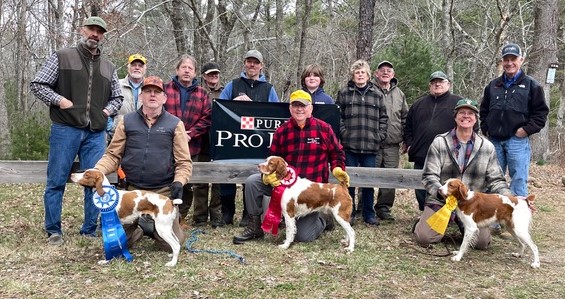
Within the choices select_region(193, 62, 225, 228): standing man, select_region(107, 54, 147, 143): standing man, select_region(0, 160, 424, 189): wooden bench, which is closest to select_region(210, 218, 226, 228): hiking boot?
select_region(193, 62, 225, 228): standing man

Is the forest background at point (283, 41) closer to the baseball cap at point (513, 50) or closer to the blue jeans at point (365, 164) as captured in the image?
the blue jeans at point (365, 164)

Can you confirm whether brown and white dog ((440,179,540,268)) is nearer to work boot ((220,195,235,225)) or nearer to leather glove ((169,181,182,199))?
leather glove ((169,181,182,199))

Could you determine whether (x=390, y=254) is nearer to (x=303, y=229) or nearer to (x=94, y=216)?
(x=303, y=229)

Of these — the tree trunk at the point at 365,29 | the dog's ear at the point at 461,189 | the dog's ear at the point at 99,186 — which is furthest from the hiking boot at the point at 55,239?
the tree trunk at the point at 365,29

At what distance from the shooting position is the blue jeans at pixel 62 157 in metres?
5.44

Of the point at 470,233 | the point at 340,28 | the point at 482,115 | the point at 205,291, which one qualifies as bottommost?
the point at 205,291

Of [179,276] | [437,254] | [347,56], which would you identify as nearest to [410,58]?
[347,56]

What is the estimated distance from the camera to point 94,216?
584 cm

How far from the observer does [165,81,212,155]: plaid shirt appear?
20.0 ft

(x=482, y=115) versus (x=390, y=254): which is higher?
(x=482, y=115)

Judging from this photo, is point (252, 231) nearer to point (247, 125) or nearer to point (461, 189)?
point (247, 125)

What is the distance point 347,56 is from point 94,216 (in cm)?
1388

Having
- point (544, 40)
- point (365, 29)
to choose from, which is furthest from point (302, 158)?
point (544, 40)

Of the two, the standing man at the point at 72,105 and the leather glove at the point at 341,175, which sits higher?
the standing man at the point at 72,105
